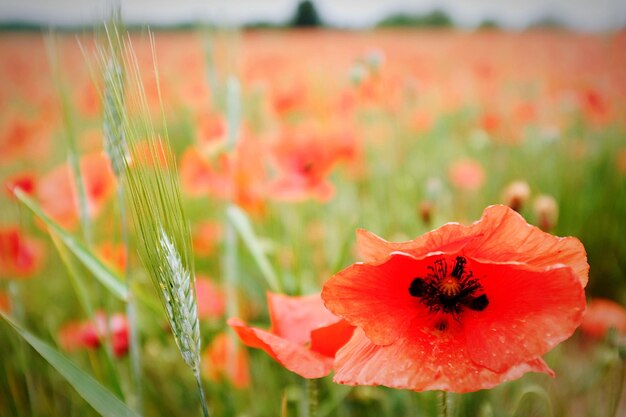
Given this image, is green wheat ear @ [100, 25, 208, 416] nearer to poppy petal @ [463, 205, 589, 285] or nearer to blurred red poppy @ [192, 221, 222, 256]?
poppy petal @ [463, 205, 589, 285]

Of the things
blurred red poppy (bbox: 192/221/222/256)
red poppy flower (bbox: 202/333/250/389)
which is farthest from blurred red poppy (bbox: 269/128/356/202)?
red poppy flower (bbox: 202/333/250/389)

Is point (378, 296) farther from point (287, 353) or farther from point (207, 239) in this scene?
point (207, 239)

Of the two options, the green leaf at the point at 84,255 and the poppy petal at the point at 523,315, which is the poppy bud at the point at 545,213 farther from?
the green leaf at the point at 84,255

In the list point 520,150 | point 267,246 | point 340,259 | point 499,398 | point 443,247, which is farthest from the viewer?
point 520,150

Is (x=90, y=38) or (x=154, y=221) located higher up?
(x=90, y=38)

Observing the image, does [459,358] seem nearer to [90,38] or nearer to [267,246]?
[267,246]

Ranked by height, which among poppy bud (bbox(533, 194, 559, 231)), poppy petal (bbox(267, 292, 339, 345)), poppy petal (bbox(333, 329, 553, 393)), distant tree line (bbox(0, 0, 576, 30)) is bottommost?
poppy bud (bbox(533, 194, 559, 231))

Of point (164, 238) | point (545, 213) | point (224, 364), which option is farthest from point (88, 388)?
point (545, 213)

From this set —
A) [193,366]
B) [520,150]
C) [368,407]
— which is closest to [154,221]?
[193,366]
